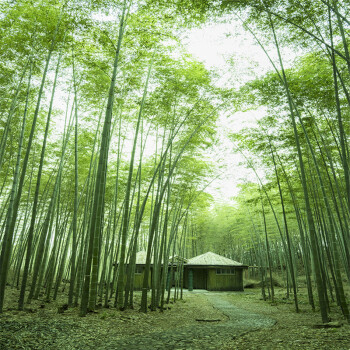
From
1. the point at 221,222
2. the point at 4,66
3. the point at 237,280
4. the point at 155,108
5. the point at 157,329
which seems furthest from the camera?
the point at 221,222

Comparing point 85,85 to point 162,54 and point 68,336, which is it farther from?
point 68,336

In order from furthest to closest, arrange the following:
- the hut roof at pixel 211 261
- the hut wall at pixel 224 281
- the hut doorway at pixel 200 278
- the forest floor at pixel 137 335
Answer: the hut doorway at pixel 200 278, the hut wall at pixel 224 281, the hut roof at pixel 211 261, the forest floor at pixel 137 335

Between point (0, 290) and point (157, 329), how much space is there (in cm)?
267

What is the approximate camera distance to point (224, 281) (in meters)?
16.0

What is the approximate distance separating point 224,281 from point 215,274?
2.27 ft

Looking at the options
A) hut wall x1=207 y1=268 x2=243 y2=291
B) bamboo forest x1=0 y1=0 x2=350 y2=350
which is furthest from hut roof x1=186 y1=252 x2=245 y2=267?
bamboo forest x1=0 y1=0 x2=350 y2=350

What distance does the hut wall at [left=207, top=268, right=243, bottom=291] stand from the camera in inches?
628

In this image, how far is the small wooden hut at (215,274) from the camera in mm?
15766

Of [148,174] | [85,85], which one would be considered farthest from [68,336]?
[148,174]

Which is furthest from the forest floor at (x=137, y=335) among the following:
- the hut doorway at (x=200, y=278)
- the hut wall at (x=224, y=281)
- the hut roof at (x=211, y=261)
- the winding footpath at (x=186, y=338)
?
the hut doorway at (x=200, y=278)

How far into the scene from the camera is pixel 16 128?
7.05 m

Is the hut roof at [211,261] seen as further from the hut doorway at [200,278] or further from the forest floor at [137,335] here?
the forest floor at [137,335]

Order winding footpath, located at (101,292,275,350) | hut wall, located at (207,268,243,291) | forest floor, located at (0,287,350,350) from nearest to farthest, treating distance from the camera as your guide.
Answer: forest floor, located at (0,287,350,350) < winding footpath, located at (101,292,275,350) < hut wall, located at (207,268,243,291)

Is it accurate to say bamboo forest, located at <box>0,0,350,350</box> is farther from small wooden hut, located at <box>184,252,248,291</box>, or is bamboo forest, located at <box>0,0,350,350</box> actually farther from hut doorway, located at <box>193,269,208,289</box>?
hut doorway, located at <box>193,269,208,289</box>
